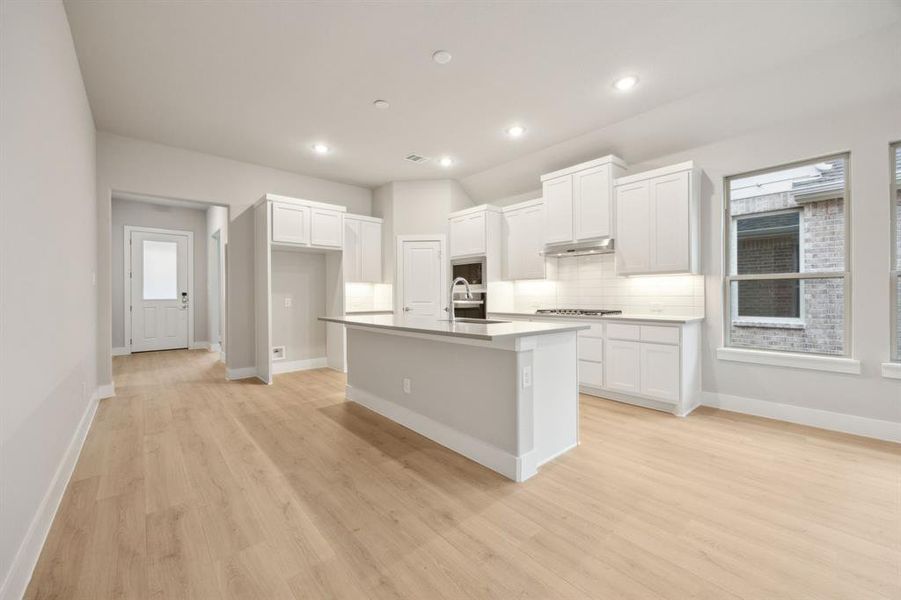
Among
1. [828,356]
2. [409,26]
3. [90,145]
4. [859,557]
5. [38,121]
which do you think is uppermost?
[409,26]

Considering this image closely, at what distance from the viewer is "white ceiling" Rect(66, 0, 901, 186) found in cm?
254

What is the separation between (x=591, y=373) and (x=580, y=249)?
1.50 m

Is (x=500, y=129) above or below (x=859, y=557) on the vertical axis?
above

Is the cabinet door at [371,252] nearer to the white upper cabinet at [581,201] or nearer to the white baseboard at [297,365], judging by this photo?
the white baseboard at [297,365]

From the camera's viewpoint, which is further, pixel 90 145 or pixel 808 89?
pixel 90 145

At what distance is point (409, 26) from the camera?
2.67 m

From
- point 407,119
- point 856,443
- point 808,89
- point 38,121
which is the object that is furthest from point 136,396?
point 808,89

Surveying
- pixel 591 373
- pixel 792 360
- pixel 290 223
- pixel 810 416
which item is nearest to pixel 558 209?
pixel 591 373

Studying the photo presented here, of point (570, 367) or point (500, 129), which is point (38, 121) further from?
point (500, 129)

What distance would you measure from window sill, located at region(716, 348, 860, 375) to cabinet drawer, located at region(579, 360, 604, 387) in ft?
3.76

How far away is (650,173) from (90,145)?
585cm

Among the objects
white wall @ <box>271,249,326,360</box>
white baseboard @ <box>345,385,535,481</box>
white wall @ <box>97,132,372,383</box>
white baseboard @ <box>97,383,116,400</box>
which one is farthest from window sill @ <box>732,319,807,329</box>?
white baseboard @ <box>97,383,116,400</box>

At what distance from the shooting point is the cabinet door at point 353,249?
19.9 ft

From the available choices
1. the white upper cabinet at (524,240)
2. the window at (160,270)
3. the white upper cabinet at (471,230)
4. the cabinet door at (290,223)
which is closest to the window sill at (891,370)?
the white upper cabinet at (524,240)
